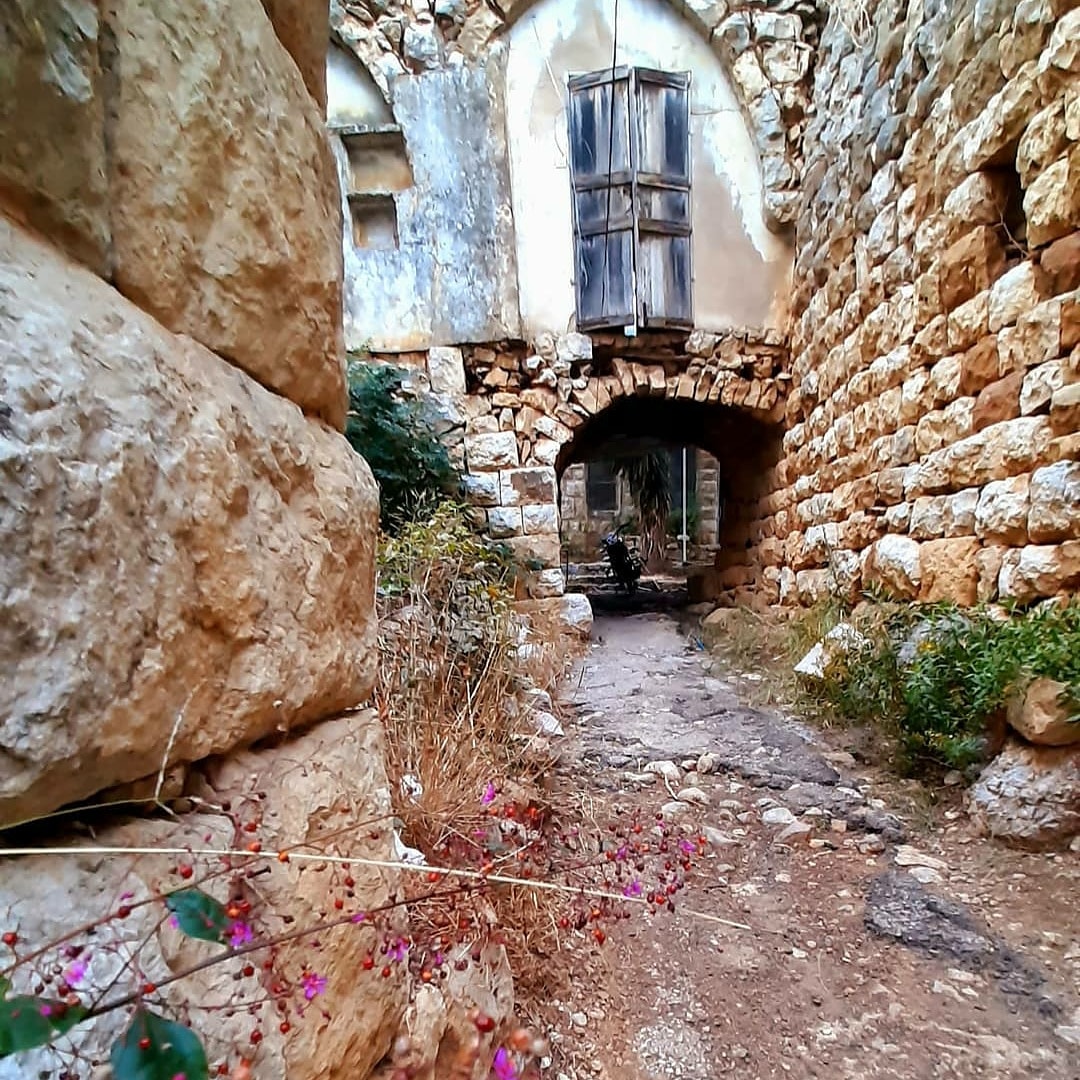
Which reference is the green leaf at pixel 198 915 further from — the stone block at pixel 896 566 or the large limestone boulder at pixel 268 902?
the stone block at pixel 896 566

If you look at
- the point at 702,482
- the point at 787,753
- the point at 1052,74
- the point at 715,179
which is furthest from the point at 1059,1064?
the point at 702,482

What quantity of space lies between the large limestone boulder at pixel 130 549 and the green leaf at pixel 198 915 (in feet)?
0.36

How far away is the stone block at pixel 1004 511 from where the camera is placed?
2.20 meters

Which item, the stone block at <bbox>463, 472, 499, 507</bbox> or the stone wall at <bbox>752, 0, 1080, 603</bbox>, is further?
the stone block at <bbox>463, 472, 499, 507</bbox>

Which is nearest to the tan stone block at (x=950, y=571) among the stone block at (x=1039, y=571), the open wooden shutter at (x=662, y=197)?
the stone block at (x=1039, y=571)

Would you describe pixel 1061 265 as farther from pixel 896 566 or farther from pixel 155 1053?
pixel 155 1053

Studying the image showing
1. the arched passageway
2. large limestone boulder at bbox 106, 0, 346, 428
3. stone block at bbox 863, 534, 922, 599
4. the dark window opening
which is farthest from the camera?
the dark window opening

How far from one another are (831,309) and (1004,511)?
7.37ft

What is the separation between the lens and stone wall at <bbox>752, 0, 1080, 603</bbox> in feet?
6.81

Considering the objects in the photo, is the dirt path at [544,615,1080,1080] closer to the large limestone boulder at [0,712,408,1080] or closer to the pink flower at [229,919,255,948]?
the large limestone boulder at [0,712,408,1080]

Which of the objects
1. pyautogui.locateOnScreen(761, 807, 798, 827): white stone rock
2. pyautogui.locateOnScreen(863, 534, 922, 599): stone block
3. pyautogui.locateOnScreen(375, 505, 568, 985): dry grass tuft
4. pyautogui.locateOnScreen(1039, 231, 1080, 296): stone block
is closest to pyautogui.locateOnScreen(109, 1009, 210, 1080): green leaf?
pyautogui.locateOnScreen(375, 505, 568, 985): dry grass tuft

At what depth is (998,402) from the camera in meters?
2.35

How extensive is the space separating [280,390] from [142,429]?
0.97ft

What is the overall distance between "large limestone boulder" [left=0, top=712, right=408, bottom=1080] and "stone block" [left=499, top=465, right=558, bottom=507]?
411 centimetres
